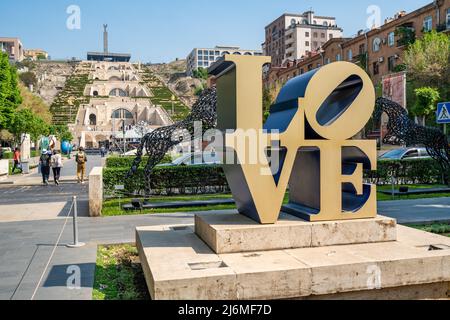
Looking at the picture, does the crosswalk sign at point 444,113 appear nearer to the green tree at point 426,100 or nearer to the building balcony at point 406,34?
the green tree at point 426,100

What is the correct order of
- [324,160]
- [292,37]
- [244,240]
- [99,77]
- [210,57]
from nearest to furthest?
1. [244,240]
2. [324,160]
3. [292,37]
4. [99,77]
5. [210,57]

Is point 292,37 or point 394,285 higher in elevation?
point 292,37

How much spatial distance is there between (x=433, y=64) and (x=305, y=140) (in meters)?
26.5

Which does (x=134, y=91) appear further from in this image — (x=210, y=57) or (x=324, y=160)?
(x=324, y=160)

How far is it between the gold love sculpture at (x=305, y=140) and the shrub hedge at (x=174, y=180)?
848 centimetres

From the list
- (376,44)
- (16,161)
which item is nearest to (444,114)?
(16,161)

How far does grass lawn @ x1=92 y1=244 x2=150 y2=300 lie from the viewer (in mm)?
6406

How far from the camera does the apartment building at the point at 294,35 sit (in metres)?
87.9

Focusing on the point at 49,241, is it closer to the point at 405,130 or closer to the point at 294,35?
the point at 405,130

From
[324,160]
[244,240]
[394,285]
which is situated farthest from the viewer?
[324,160]

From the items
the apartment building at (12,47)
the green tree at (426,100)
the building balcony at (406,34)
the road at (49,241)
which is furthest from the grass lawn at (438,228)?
the apartment building at (12,47)
